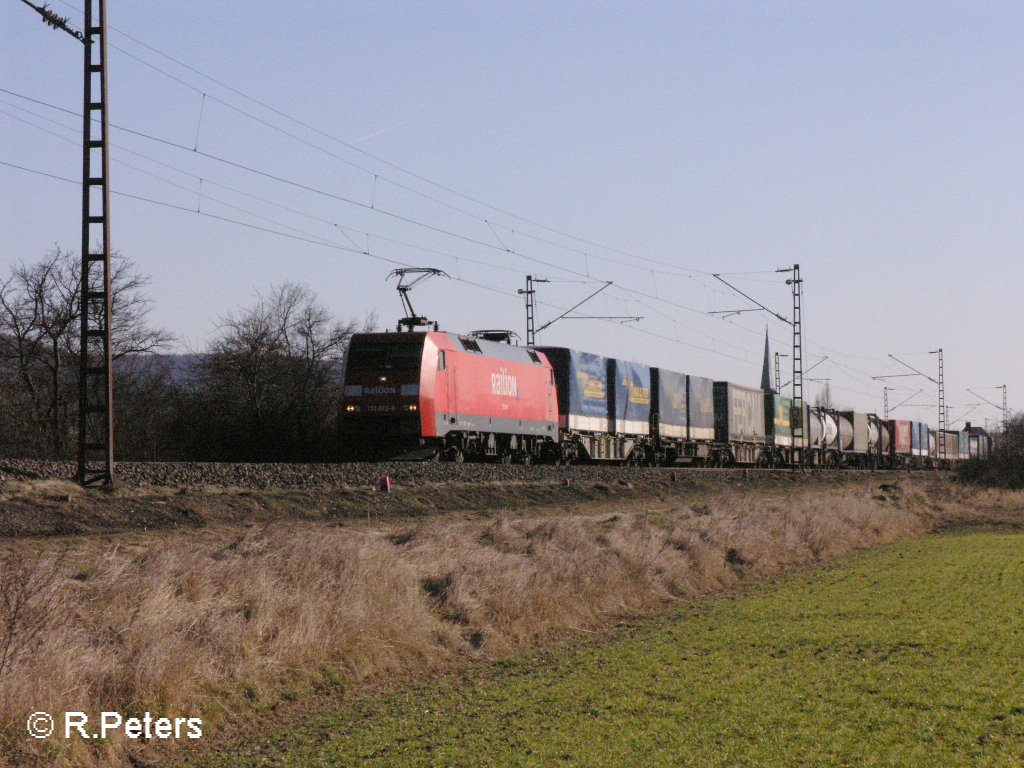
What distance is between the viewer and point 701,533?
19.9 meters

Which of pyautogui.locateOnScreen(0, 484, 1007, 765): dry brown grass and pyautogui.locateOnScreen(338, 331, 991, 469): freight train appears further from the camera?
pyautogui.locateOnScreen(338, 331, 991, 469): freight train

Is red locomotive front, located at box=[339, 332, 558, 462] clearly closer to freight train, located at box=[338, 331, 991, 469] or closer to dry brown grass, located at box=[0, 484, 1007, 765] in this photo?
freight train, located at box=[338, 331, 991, 469]

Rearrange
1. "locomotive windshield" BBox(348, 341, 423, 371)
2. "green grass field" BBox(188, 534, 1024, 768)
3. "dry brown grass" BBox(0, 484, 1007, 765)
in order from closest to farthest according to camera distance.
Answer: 1. "green grass field" BBox(188, 534, 1024, 768)
2. "dry brown grass" BBox(0, 484, 1007, 765)
3. "locomotive windshield" BBox(348, 341, 423, 371)

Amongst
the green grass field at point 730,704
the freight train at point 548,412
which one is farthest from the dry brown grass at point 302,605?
the freight train at point 548,412

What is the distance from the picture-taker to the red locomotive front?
29922 millimetres

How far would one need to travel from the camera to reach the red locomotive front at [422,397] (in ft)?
98.2

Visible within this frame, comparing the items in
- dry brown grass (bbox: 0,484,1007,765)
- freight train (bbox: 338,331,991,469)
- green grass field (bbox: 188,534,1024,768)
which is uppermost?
freight train (bbox: 338,331,991,469)

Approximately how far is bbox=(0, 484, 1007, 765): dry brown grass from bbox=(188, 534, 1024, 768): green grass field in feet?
2.32

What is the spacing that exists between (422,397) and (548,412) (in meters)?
9.66

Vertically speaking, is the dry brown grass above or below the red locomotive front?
below

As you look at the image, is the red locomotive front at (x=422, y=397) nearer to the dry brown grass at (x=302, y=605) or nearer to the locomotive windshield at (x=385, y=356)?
the locomotive windshield at (x=385, y=356)

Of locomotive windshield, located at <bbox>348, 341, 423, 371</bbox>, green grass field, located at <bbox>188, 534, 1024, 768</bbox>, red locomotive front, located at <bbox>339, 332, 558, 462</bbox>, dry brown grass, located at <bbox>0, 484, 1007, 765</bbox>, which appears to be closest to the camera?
green grass field, located at <bbox>188, 534, 1024, 768</bbox>

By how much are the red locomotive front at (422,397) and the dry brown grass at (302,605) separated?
10.8 m

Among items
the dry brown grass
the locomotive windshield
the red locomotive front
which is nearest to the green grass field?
the dry brown grass
